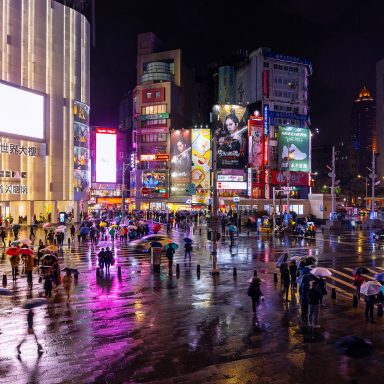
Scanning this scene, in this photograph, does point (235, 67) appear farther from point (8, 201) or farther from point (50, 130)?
point (8, 201)

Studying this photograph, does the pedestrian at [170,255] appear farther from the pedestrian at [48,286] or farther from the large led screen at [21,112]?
the large led screen at [21,112]

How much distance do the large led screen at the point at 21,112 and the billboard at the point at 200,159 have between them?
4169 cm

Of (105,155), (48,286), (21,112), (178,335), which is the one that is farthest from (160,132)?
(178,335)

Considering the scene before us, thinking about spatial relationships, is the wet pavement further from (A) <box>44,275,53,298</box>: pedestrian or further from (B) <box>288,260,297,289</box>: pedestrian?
(B) <box>288,260,297,289</box>: pedestrian

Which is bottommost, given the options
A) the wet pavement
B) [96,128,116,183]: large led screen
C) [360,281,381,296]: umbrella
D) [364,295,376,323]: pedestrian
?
the wet pavement

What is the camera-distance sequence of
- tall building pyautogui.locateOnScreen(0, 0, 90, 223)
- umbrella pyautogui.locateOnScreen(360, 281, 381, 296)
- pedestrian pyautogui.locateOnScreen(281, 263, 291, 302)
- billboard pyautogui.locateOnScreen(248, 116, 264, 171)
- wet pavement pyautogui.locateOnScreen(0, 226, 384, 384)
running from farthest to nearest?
billboard pyautogui.locateOnScreen(248, 116, 264, 171) → tall building pyautogui.locateOnScreen(0, 0, 90, 223) → pedestrian pyautogui.locateOnScreen(281, 263, 291, 302) → umbrella pyautogui.locateOnScreen(360, 281, 381, 296) → wet pavement pyautogui.locateOnScreen(0, 226, 384, 384)

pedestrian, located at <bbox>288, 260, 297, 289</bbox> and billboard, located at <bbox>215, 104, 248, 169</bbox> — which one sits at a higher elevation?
billboard, located at <bbox>215, 104, 248, 169</bbox>


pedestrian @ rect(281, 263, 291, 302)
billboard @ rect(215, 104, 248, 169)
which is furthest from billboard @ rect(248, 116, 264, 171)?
pedestrian @ rect(281, 263, 291, 302)

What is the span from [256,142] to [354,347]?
8226 cm

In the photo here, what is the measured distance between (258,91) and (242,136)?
20.7 meters

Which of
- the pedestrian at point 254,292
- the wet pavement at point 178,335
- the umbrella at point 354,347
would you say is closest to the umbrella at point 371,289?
the wet pavement at point 178,335

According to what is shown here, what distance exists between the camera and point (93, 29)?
272ft

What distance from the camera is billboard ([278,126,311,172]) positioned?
89.8 m

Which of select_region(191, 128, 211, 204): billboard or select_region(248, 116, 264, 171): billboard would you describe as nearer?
select_region(248, 116, 264, 171): billboard
